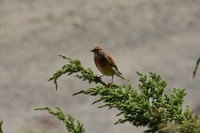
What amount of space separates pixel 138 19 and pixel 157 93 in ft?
57.4

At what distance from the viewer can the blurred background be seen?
632 inches

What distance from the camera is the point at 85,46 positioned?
1953 cm

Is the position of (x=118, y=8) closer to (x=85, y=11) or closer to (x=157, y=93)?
(x=85, y=11)

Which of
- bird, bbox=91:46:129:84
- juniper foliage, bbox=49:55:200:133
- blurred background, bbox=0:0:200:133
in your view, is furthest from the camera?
blurred background, bbox=0:0:200:133

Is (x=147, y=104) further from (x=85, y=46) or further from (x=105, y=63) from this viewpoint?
(x=85, y=46)

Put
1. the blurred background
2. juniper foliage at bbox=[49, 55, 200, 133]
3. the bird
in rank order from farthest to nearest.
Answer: the blurred background → the bird → juniper foliage at bbox=[49, 55, 200, 133]

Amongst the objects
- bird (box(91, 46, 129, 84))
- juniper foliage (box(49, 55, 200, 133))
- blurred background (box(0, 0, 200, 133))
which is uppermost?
blurred background (box(0, 0, 200, 133))

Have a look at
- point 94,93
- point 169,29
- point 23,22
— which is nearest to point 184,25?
point 169,29

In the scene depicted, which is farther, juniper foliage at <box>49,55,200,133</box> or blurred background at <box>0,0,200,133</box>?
blurred background at <box>0,0,200,133</box>

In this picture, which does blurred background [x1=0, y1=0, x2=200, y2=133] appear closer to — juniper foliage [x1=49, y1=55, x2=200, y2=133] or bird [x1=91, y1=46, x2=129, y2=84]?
bird [x1=91, y1=46, x2=129, y2=84]

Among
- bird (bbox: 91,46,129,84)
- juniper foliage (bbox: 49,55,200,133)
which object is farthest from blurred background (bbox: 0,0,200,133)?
juniper foliage (bbox: 49,55,200,133)

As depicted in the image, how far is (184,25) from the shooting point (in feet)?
67.8

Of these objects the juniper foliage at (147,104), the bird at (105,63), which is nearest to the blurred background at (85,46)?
the bird at (105,63)

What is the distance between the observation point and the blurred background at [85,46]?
1606 cm
